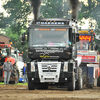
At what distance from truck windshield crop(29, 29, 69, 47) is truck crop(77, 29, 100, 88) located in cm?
455

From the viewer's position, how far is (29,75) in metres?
20.4

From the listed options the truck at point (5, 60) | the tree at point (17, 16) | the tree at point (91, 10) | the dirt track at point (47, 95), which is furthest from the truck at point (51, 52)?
the tree at point (91, 10)

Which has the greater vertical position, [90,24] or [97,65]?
[90,24]

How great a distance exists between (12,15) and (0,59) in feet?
97.9

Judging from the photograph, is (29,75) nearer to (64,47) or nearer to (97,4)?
(64,47)

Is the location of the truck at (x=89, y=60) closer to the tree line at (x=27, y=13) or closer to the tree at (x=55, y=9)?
the tree line at (x=27, y=13)

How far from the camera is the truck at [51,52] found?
20281mm

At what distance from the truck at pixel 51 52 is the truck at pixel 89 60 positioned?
12.9ft

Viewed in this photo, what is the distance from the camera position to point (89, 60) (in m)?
26.5

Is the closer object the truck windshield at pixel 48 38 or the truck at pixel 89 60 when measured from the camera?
the truck windshield at pixel 48 38

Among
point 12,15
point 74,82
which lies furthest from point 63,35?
point 12,15

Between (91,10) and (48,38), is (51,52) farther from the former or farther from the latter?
(91,10)

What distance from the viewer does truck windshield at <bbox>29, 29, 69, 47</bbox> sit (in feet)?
66.9

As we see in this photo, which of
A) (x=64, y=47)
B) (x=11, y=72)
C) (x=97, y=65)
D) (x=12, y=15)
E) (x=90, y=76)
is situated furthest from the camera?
(x=12, y=15)
